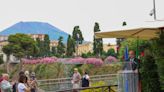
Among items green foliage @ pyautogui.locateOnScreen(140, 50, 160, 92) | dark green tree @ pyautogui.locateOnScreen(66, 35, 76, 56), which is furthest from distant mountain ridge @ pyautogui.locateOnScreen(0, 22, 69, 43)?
green foliage @ pyautogui.locateOnScreen(140, 50, 160, 92)

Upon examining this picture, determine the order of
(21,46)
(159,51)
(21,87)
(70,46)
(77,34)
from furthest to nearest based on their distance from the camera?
(77,34) → (21,46) → (70,46) → (21,87) → (159,51)

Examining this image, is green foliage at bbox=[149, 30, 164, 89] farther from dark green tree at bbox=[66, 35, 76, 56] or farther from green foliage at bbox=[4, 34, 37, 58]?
green foliage at bbox=[4, 34, 37, 58]

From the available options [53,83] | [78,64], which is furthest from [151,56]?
[78,64]

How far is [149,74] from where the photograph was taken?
10.7 metres

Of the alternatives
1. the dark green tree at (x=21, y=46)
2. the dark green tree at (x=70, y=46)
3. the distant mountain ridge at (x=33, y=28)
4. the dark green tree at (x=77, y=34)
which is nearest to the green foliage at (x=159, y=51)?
the dark green tree at (x=70, y=46)

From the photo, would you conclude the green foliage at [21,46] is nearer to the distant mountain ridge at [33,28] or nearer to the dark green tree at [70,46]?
the dark green tree at [70,46]

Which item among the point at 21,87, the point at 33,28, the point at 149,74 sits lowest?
the point at 21,87

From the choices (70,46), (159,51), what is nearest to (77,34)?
(70,46)

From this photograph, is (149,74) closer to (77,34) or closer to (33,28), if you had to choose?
(77,34)

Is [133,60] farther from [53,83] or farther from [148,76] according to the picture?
[53,83]

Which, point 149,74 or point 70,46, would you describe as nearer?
point 149,74

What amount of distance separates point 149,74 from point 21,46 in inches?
2565

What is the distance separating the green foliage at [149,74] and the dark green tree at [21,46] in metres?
62.8

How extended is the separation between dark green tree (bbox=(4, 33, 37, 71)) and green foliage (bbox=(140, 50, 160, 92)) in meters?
62.8
